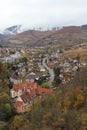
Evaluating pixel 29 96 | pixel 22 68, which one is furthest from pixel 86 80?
pixel 22 68

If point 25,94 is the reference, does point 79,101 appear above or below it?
above

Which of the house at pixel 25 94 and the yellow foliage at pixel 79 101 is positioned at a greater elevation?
the yellow foliage at pixel 79 101

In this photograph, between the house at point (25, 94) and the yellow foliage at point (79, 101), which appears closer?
the yellow foliage at point (79, 101)

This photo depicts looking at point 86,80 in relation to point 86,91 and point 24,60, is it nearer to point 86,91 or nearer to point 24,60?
point 86,91

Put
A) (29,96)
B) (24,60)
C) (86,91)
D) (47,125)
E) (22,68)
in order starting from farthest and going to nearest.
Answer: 1. (24,60)
2. (22,68)
3. (29,96)
4. (86,91)
5. (47,125)

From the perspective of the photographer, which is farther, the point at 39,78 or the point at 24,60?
the point at 24,60

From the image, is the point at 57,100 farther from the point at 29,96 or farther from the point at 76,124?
the point at 29,96

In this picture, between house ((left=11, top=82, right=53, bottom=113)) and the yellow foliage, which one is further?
house ((left=11, top=82, right=53, bottom=113))

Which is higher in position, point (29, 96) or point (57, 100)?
point (57, 100)

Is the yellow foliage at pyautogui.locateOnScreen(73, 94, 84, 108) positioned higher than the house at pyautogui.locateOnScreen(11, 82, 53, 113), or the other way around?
the yellow foliage at pyautogui.locateOnScreen(73, 94, 84, 108)

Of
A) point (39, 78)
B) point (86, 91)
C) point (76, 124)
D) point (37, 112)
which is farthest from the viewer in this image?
point (39, 78)

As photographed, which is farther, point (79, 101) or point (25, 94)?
point (25, 94)
